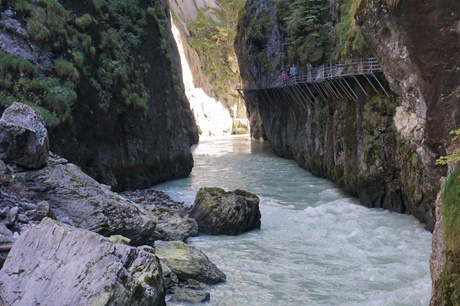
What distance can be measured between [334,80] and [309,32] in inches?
254

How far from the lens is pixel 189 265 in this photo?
1006 centimetres

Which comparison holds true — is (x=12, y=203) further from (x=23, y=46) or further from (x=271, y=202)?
(x=271, y=202)

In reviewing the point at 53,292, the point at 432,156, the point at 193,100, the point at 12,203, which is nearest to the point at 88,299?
the point at 53,292

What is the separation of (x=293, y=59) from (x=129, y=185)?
14.1m

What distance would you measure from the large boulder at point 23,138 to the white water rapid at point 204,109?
45.1 meters

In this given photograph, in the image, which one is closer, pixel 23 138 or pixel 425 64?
pixel 425 64

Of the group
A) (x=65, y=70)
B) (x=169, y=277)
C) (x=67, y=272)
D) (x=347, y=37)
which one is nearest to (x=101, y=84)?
(x=65, y=70)

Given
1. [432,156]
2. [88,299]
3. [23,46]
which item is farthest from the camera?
[23,46]

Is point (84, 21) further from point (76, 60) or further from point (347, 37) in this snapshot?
point (347, 37)

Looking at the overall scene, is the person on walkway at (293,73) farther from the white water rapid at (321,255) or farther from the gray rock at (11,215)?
the gray rock at (11,215)

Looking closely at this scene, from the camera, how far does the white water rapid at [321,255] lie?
30.8ft

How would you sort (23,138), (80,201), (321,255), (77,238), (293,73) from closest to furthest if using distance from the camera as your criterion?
(77,238)
(23,138)
(80,201)
(321,255)
(293,73)

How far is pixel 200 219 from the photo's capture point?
47.2 feet

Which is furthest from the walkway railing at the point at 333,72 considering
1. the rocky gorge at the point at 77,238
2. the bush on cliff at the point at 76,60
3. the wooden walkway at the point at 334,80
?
the bush on cliff at the point at 76,60
